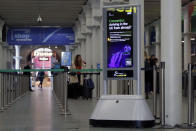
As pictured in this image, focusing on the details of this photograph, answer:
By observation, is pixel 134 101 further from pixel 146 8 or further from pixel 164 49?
pixel 146 8

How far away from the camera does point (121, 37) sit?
749 centimetres

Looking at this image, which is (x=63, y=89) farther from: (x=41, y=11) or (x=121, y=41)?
(x=41, y=11)

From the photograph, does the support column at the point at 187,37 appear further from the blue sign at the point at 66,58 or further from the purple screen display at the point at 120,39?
the purple screen display at the point at 120,39

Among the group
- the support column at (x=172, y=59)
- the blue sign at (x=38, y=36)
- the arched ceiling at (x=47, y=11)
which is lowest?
the support column at (x=172, y=59)

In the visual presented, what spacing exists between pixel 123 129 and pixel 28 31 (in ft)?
79.5

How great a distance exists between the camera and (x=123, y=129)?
7.00 m

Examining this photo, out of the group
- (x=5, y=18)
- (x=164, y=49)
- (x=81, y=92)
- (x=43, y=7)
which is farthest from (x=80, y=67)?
(x=5, y=18)

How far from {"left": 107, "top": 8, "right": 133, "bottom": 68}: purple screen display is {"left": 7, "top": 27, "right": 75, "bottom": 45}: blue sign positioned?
2306 cm

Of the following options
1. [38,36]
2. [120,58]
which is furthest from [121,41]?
[38,36]

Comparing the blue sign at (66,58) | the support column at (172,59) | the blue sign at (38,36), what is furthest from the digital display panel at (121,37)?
the blue sign at (38,36)

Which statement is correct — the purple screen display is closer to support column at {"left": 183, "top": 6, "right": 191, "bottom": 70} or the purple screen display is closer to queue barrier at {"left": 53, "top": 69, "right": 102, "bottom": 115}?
queue barrier at {"left": 53, "top": 69, "right": 102, "bottom": 115}

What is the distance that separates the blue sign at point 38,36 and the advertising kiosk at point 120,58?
23.1 metres

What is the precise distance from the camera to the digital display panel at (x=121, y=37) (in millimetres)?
7473

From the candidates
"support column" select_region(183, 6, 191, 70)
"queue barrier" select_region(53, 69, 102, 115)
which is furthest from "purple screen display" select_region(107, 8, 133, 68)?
"support column" select_region(183, 6, 191, 70)
